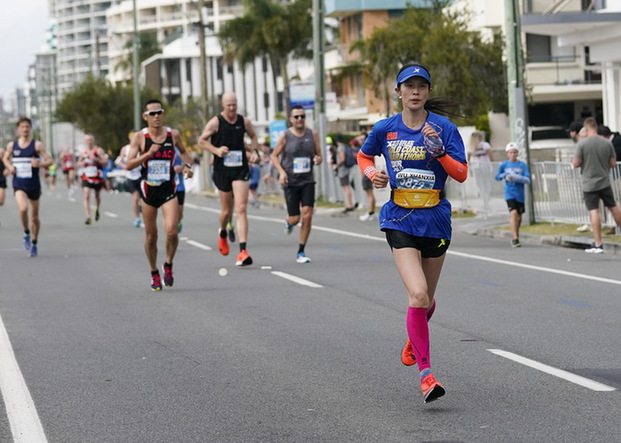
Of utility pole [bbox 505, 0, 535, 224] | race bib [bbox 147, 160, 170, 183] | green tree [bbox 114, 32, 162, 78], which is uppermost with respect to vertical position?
green tree [bbox 114, 32, 162, 78]

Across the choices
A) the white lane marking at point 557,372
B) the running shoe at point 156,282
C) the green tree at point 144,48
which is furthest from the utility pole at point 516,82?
the green tree at point 144,48

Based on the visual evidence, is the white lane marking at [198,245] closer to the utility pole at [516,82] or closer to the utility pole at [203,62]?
the utility pole at [516,82]

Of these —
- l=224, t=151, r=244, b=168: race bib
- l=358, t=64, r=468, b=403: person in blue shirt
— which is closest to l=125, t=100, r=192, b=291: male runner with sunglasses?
l=224, t=151, r=244, b=168: race bib

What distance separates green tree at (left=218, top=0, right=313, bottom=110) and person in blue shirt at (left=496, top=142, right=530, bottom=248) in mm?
54516

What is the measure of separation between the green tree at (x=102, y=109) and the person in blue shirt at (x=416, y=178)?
86042mm

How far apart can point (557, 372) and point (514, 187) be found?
12.2 metres

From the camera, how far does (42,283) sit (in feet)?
50.1

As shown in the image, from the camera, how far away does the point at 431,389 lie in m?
7.34

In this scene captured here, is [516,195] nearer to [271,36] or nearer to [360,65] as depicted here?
[360,65]

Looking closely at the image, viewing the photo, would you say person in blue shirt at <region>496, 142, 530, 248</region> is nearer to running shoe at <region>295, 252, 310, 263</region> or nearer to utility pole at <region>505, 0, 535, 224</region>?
utility pole at <region>505, 0, 535, 224</region>

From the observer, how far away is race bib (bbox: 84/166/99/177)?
28188 mm

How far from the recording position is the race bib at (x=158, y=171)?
44.6 ft

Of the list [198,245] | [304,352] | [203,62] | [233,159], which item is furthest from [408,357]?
[203,62]

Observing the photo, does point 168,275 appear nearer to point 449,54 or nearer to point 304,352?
point 304,352
